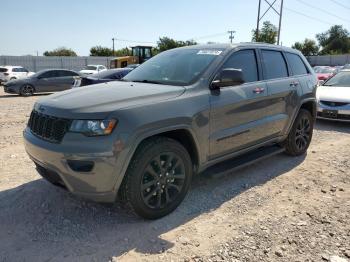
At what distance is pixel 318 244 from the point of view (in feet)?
10.8

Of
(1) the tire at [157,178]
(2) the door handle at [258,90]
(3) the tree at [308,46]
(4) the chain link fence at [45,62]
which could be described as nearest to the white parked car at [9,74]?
(4) the chain link fence at [45,62]

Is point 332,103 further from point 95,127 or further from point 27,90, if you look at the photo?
point 27,90

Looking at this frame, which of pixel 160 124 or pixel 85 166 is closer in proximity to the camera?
pixel 85 166

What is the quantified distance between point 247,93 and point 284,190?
1.32 metres

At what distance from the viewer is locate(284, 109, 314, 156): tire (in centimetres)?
572

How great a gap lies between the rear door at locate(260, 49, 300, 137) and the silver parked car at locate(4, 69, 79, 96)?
14700mm

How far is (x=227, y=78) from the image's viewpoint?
3980mm

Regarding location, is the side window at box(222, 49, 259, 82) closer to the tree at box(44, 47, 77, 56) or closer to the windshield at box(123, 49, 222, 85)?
the windshield at box(123, 49, 222, 85)

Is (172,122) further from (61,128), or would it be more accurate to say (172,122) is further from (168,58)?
(168,58)

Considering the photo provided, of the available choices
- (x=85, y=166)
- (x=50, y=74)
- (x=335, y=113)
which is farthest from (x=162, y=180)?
(x=50, y=74)

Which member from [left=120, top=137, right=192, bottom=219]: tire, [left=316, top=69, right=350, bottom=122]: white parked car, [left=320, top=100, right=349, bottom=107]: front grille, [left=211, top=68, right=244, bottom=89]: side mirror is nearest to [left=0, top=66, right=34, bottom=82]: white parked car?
[left=316, top=69, right=350, bottom=122]: white parked car

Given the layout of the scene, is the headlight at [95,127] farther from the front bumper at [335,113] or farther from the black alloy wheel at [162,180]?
the front bumper at [335,113]

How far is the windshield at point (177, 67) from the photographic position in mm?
4152

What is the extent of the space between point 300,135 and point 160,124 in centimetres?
333
